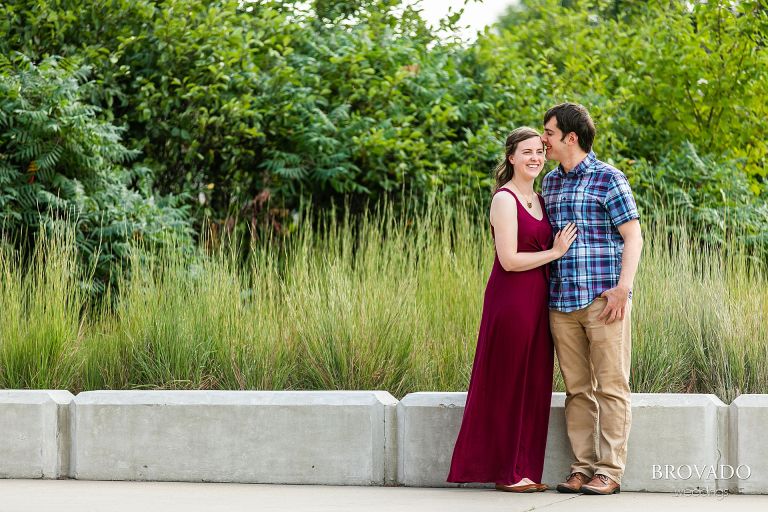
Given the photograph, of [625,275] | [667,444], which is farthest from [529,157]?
[667,444]

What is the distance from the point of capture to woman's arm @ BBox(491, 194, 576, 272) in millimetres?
5434

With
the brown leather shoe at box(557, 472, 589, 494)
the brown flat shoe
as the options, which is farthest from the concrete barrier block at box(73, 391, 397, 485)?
the brown leather shoe at box(557, 472, 589, 494)

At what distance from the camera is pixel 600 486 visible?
213 inches

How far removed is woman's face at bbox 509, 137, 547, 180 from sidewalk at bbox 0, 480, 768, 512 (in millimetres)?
1608

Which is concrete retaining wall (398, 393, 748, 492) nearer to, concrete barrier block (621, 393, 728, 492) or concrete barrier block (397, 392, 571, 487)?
concrete barrier block (621, 393, 728, 492)

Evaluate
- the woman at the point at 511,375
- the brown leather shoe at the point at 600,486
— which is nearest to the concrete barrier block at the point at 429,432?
the woman at the point at 511,375

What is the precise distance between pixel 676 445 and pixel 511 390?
2.96 ft

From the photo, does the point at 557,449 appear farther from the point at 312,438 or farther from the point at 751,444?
the point at 312,438

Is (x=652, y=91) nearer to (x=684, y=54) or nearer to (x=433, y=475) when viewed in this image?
(x=684, y=54)

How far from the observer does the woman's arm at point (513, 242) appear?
543 cm

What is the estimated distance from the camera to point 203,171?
10539mm

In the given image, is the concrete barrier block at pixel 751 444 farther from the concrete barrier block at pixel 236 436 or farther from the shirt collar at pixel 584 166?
the concrete barrier block at pixel 236 436

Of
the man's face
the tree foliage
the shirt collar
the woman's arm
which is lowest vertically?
the woman's arm

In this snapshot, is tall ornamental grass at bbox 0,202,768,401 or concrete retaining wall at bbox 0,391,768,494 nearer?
concrete retaining wall at bbox 0,391,768,494
